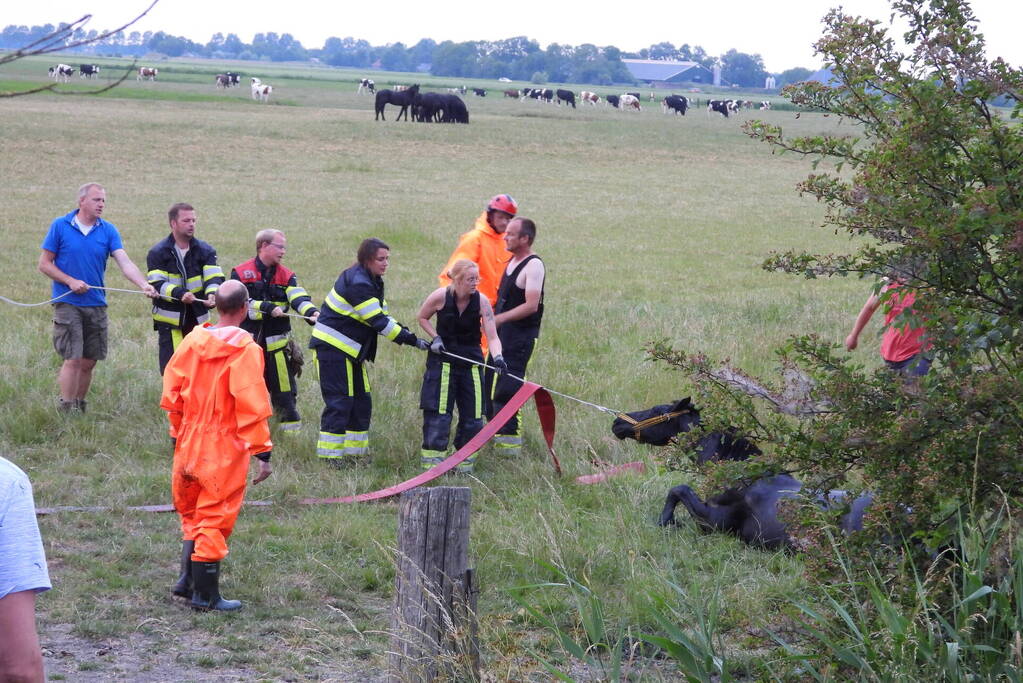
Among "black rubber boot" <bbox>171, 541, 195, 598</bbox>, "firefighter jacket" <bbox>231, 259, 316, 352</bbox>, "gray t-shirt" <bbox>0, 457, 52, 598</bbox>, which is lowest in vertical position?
"black rubber boot" <bbox>171, 541, 195, 598</bbox>

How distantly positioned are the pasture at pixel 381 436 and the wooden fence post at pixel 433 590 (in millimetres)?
132

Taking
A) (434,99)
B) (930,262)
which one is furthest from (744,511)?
(434,99)

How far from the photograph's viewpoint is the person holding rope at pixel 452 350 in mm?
7898

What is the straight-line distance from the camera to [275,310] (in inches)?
332

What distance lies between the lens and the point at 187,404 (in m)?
5.55

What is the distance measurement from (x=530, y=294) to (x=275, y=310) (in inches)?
73.9

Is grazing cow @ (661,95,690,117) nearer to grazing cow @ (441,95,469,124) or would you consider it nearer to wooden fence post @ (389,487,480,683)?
grazing cow @ (441,95,469,124)

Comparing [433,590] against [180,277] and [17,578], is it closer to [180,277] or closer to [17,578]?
[17,578]

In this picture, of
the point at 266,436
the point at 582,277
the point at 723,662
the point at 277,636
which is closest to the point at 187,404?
the point at 266,436

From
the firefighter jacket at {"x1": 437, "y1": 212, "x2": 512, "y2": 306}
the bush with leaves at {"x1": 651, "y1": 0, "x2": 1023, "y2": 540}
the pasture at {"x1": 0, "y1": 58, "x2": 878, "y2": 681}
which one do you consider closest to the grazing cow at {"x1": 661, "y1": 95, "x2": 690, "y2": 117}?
the pasture at {"x1": 0, "y1": 58, "x2": 878, "y2": 681}

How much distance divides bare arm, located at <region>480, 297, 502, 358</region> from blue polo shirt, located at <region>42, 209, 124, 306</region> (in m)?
2.80

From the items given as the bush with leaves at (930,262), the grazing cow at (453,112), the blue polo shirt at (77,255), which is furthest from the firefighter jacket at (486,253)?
the grazing cow at (453,112)

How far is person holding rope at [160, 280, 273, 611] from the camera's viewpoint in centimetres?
545

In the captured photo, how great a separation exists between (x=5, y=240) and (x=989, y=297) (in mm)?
16801
